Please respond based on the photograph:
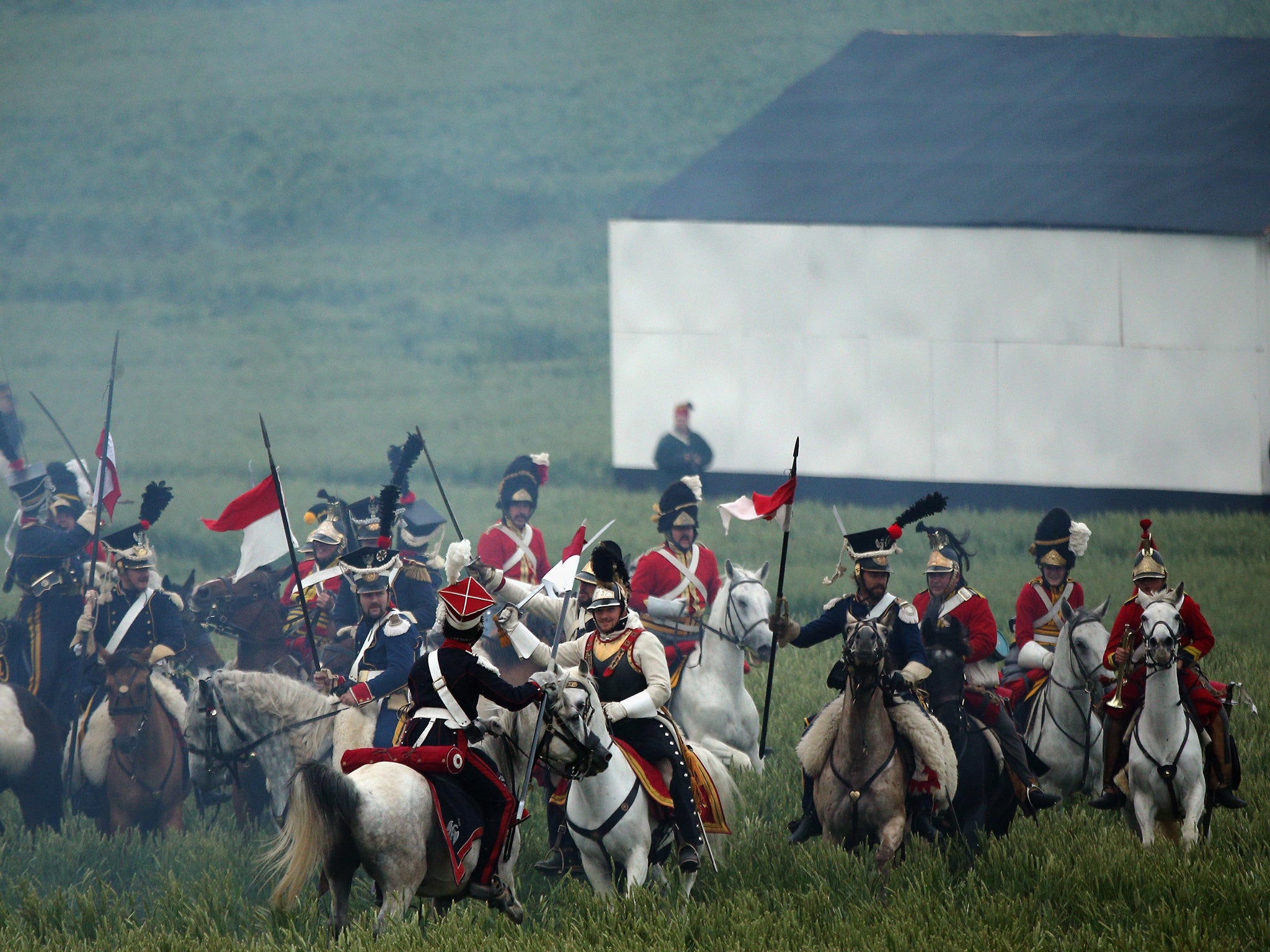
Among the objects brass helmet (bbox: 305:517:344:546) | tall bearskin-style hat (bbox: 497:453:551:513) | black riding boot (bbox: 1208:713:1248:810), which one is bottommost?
black riding boot (bbox: 1208:713:1248:810)

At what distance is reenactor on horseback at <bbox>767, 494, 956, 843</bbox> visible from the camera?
1047cm

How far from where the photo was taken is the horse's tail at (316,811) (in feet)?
28.1

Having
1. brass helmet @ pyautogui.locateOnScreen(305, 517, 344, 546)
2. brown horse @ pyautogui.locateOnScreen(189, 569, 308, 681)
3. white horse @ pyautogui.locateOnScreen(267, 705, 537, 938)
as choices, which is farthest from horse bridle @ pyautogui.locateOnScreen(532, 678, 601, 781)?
brass helmet @ pyautogui.locateOnScreen(305, 517, 344, 546)

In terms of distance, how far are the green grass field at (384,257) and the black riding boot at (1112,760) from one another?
258mm

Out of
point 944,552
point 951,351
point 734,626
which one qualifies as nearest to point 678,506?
point 734,626

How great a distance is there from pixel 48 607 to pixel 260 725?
11.6ft

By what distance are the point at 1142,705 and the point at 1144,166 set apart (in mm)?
20199

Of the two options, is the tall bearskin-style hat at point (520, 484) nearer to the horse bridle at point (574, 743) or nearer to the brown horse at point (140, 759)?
the brown horse at point (140, 759)

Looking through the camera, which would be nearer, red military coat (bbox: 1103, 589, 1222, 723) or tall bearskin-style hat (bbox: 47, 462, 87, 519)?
red military coat (bbox: 1103, 589, 1222, 723)

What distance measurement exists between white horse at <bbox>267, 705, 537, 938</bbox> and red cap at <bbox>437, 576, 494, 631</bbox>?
63 centimetres

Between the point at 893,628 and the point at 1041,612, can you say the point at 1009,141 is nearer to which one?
the point at 1041,612

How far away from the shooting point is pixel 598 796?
9.86 m

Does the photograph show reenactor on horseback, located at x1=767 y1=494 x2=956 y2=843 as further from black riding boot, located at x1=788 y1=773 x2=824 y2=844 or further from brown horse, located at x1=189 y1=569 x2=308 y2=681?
brown horse, located at x1=189 y1=569 x2=308 y2=681

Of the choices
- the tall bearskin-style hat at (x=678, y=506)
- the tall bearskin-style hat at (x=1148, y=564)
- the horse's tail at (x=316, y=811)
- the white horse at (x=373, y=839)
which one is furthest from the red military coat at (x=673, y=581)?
the horse's tail at (x=316, y=811)
